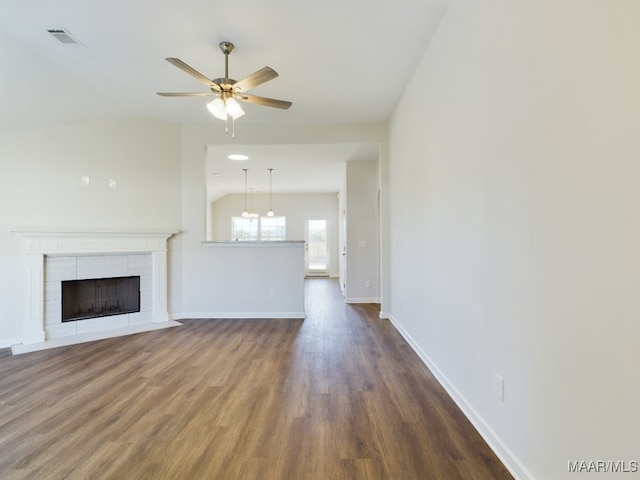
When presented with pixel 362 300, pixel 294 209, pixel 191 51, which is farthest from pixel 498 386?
pixel 294 209

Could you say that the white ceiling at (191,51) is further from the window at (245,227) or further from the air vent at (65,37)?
the window at (245,227)

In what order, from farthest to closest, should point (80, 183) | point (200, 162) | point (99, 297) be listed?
point (200, 162) → point (99, 297) → point (80, 183)

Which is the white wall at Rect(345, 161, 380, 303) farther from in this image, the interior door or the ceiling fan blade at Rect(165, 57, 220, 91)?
the interior door

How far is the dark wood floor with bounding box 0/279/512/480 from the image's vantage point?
1.60 meters

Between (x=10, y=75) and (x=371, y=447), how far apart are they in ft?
14.0

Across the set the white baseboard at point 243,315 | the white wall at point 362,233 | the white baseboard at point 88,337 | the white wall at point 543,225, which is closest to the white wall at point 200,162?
the white baseboard at point 243,315

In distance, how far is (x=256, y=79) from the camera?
7.95 ft

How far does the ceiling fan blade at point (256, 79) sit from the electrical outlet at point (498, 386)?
2515 millimetres

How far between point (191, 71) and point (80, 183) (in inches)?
105

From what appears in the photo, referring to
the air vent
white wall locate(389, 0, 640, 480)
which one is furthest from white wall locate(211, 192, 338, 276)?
white wall locate(389, 0, 640, 480)

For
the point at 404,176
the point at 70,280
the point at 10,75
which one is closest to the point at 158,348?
the point at 70,280

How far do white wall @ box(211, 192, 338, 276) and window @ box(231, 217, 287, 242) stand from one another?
0.20 m

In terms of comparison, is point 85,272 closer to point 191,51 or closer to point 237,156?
point 237,156

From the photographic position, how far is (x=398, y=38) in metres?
2.64
